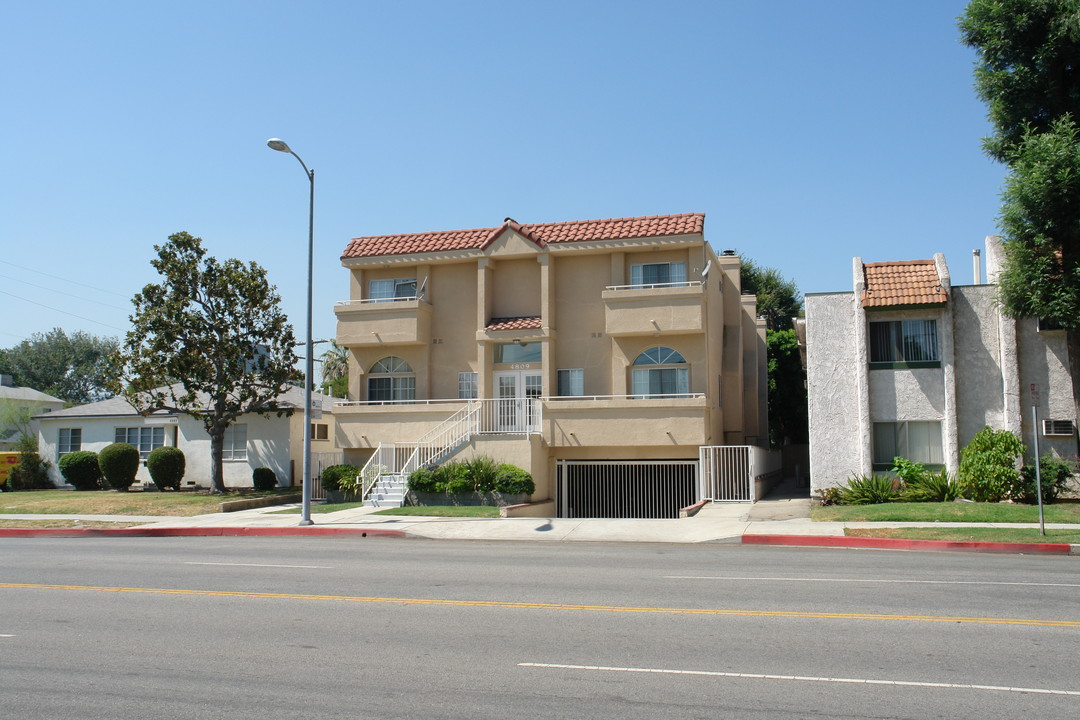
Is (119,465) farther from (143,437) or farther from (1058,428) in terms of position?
(1058,428)

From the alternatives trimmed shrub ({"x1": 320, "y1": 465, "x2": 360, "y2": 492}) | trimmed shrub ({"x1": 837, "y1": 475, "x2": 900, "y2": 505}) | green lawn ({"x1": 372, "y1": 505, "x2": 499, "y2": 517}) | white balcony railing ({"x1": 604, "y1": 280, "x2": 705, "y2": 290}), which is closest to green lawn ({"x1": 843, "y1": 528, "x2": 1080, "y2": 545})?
trimmed shrub ({"x1": 837, "y1": 475, "x2": 900, "y2": 505})

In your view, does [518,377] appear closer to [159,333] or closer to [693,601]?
[159,333]

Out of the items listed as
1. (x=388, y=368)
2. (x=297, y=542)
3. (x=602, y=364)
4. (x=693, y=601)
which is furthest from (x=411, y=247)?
(x=693, y=601)

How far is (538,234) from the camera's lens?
102ft

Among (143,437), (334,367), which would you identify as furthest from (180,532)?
(334,367)

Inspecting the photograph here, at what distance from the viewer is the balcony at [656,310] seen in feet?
93.9

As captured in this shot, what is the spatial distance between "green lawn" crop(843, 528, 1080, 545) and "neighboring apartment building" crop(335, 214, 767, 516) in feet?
33.8

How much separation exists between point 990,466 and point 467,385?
1691cm

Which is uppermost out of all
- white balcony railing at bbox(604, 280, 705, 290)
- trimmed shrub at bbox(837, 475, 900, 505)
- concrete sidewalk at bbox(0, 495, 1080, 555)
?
white balcony railing at bbox(604, 280, 705, 290)

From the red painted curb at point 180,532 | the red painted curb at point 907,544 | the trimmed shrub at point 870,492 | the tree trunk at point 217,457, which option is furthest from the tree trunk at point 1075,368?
the tree trunk at point 217,457

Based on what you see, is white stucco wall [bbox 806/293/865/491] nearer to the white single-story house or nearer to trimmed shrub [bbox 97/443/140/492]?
the white single-story house

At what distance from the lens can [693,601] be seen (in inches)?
406

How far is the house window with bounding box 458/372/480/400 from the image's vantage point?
104 feet

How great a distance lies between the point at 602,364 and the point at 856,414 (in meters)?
9.02
